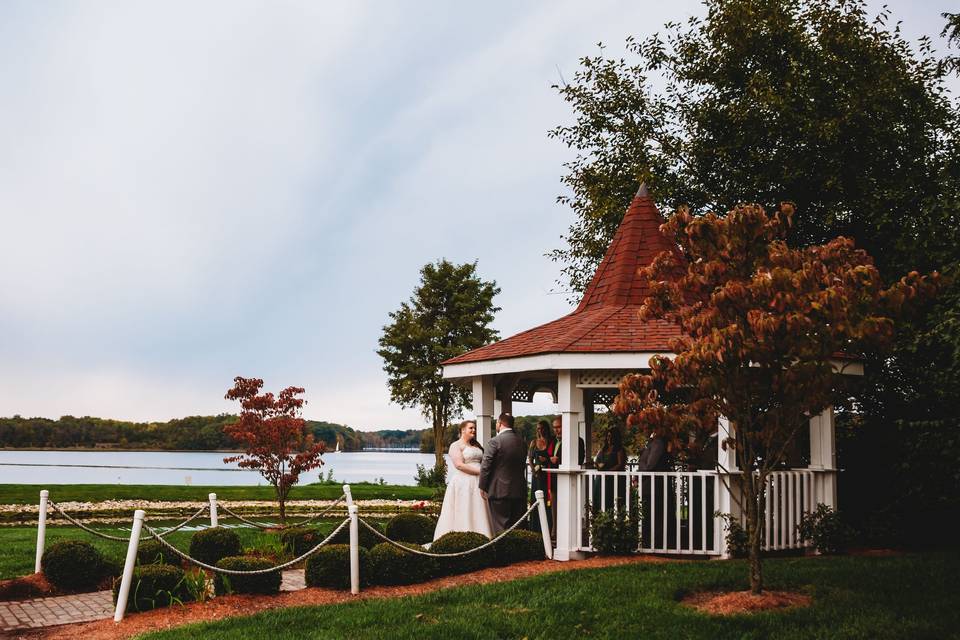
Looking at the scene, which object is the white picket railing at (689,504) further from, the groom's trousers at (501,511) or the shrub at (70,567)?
the shrub at (70,567)

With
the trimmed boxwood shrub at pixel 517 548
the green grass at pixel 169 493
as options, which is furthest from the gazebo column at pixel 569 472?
the green grass at pixel 169 493

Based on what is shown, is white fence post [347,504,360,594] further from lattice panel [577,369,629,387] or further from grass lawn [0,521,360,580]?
lattice panel [577,369,629,387]

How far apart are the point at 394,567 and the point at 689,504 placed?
4.35 meters

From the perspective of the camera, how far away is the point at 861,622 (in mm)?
8000

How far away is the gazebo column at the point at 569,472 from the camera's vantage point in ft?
40.2

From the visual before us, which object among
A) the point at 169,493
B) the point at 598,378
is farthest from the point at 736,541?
the point at 169,493

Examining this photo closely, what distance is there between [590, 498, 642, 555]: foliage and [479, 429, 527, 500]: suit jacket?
1.24m

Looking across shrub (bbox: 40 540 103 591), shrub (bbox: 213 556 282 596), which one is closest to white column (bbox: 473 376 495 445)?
shrub (bbox: 213 556 282 596)

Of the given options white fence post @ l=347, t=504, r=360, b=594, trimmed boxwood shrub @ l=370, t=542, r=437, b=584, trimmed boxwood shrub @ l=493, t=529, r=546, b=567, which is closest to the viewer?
white fence post @ l=347, t=504, r=360, b=594

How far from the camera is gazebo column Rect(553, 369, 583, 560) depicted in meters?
12.2

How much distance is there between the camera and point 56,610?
965cm

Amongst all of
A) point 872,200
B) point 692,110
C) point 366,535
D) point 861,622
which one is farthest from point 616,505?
point 692,110

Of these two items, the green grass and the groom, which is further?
the green grass

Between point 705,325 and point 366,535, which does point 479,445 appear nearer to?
point 366,535
